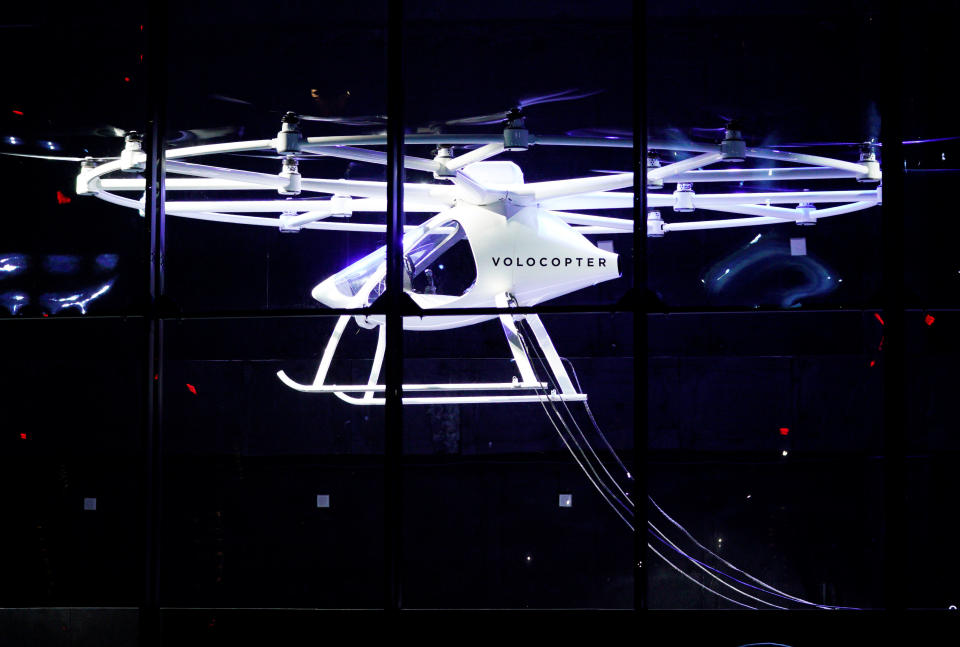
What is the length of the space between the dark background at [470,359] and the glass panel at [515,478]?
0.03 m

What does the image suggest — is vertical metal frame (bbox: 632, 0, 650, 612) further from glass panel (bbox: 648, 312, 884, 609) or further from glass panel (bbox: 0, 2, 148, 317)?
glass panel (bbox: 0, 2, 148, 317)

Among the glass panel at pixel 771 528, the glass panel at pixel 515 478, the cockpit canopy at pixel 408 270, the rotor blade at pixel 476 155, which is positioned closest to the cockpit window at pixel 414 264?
the cockpit canopy at pixel 408 270

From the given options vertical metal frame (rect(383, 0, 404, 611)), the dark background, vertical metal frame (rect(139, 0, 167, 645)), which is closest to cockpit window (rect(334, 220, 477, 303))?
vertical metal frame (rect(383, 0, 404, 611))

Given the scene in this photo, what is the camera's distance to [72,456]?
32.8 feet

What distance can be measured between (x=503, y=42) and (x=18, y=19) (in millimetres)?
5017

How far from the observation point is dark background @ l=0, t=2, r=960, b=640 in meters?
9.61

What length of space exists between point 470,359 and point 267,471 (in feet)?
8.64

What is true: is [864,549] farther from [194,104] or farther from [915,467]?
[194,104]

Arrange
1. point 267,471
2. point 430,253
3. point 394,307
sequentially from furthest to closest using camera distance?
point 267,471 < point 430,253 < point 394,307

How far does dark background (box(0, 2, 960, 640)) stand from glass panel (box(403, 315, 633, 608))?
3 cm

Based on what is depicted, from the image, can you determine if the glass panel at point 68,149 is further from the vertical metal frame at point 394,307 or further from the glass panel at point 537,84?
the vertical metal frame at point 394,307

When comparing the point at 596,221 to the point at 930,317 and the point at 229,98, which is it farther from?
the point at 930,317

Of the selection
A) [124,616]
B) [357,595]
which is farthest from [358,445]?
[124,616]

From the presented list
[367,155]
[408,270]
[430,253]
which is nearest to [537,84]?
[430,253]
